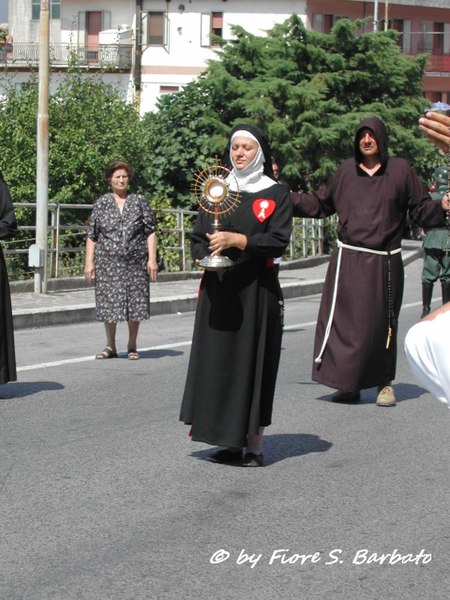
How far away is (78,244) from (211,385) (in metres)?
16.6

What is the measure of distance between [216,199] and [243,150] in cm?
33

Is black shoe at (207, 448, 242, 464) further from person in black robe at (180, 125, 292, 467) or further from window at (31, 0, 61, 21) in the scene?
window at (31, 0, 61, 21)

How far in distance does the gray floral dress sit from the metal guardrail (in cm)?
522

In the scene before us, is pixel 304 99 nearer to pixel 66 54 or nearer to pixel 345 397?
pixel 66 54

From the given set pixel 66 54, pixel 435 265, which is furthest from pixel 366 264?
pixel 66 54

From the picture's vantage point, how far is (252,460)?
8102 millimetres

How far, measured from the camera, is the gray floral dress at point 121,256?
13406 mm

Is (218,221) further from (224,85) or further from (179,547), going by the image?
(224,85)

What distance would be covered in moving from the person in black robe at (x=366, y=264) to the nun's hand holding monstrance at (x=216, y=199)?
224 cm

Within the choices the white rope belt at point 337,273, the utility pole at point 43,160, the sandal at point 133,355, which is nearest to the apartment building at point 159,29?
the utility pole at point 43,160

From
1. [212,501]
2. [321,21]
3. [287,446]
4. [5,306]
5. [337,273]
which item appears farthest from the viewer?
[321,21]

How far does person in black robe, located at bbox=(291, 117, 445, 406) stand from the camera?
34.0 feet

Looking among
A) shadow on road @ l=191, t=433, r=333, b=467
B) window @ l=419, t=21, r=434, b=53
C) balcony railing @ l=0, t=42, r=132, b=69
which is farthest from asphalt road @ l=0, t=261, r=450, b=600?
window @ l=419, t=21, r=434, b=53

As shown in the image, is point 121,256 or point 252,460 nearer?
point 252,460
